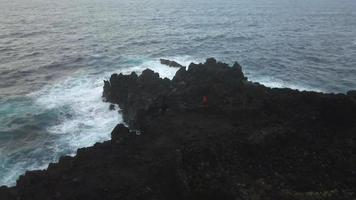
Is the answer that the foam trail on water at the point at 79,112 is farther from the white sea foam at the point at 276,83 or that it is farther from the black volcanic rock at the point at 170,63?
the white sea foam at the point at 276,83

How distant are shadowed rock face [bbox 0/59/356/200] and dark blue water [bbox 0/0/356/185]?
7.62 meters

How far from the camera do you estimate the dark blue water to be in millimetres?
40000

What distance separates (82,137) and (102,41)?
1640 inches

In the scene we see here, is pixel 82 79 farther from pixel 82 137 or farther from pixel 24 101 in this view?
pixel 82 137

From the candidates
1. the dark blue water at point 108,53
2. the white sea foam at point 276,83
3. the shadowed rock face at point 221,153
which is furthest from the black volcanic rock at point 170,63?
the shadowed rock face at point 221,153

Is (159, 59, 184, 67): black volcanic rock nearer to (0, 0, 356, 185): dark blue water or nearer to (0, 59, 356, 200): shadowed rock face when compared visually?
(0, 0, 356, 185): dark blue water

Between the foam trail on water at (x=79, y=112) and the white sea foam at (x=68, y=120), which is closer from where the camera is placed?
the white sea foam at (x=68, y=120)

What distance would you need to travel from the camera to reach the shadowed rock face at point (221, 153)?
2438 cm

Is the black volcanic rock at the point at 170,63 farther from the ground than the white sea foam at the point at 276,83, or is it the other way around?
the black volcanic rock at the point at 170,63

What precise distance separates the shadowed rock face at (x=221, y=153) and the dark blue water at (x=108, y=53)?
7.62 meters

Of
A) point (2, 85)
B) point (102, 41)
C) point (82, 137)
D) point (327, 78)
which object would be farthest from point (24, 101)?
point (327, 78)

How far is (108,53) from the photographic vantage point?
68.2m

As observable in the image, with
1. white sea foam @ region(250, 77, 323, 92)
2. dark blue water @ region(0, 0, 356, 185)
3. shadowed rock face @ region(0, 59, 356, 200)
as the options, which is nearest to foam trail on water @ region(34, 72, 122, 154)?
dark blue water @ region(0, 0, 356, 185)

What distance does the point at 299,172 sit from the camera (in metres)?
25.6
